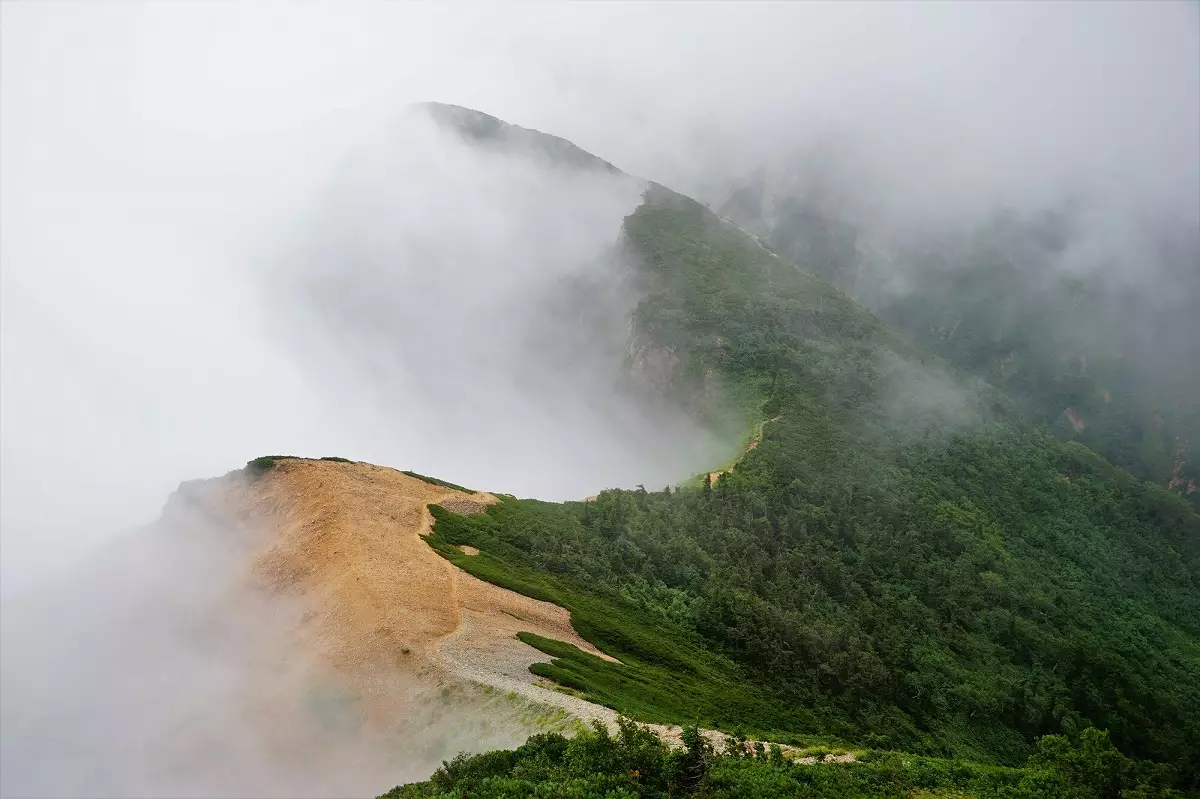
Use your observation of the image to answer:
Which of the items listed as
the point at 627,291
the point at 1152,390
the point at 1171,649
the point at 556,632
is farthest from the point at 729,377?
the point at 1152,390

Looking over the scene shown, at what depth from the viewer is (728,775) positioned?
27.7 metres

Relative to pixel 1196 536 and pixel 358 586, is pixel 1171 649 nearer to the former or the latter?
pixel 1196 536

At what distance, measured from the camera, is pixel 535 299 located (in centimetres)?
19112

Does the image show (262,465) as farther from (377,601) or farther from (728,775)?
(728,775)

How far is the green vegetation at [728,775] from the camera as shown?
25.5 m

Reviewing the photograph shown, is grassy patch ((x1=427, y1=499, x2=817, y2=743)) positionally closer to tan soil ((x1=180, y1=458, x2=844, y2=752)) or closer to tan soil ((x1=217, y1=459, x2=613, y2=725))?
tan soil ((x1=180, y1=458, x2=844, y2=752))

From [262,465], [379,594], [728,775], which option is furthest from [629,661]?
[262,465]

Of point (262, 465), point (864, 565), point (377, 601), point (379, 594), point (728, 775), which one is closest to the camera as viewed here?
point (728, 775)

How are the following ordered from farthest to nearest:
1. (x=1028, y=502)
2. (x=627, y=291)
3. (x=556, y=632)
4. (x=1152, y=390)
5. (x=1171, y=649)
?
(x=1152, y=390) < (x=627, y=291) < (x=1028, y=502) < (x=1171, y=649) < (x=556, y=632)

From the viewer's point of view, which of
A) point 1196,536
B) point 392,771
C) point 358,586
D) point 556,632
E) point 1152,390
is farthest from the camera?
point 1152,390

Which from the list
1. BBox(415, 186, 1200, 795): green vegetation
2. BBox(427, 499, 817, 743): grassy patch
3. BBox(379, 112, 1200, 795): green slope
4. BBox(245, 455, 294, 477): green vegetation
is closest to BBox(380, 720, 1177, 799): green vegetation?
BBox(427, 499, 817, 743): grassy patch

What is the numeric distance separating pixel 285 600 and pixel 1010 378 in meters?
203

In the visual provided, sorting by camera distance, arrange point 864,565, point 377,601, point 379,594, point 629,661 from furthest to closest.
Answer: point 864,565 < point 629,661 < point 379,594 < point 377,601

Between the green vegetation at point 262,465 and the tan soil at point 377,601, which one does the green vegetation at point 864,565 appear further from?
the green vegetation at point 262,465
